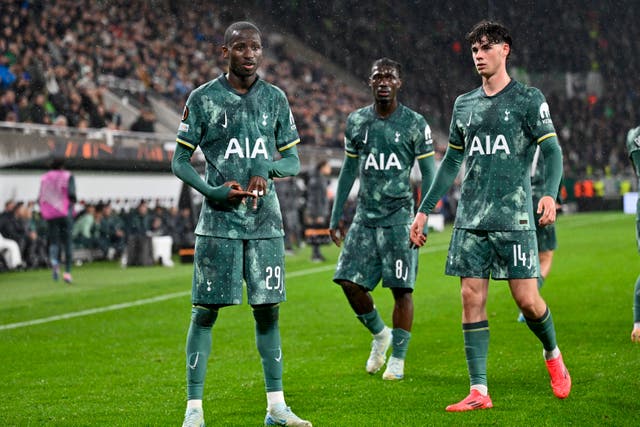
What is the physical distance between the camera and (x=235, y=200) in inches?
221

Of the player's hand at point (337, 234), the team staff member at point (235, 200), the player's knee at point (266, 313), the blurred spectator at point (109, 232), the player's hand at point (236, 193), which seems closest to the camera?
the player's hand at point (236, 193)

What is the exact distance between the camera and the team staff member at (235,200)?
5688 millimetres

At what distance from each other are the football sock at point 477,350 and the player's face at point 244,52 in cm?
205

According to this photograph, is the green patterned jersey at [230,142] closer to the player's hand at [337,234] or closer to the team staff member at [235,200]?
the team staff member at [235,200]

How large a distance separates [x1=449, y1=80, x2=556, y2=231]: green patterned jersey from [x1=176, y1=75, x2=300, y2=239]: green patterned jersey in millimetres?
1345

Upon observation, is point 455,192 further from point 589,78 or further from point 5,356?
point 5,356

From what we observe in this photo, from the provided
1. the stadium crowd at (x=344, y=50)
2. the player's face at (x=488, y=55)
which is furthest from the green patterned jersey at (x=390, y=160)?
the stadium crowd at (x=344, y=50)

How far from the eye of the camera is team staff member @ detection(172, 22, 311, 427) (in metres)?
5.69

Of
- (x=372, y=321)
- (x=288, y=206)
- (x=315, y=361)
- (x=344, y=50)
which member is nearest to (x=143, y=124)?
(x=288, y=206)

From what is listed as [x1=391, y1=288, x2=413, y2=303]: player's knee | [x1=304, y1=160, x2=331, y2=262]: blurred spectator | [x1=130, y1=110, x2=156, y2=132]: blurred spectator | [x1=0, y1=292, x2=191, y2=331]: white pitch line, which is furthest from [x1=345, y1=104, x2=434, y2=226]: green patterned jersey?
[x1=130, y1=110, x2=156, y2=132]: blurred spectator

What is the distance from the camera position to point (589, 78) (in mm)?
49812

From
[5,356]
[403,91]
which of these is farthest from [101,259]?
[403,91]

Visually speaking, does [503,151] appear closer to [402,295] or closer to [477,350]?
[477,350]

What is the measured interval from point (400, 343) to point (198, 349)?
2.28 metres
